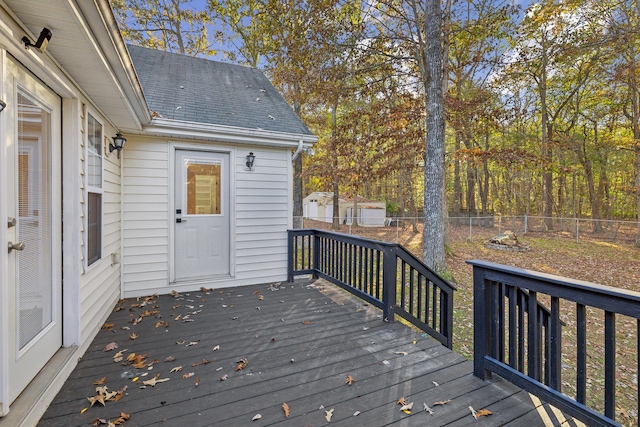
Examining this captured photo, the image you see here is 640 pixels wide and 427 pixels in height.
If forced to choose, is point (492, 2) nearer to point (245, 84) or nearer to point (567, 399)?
point (245, 84)

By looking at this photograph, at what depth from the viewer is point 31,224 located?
1938 mm

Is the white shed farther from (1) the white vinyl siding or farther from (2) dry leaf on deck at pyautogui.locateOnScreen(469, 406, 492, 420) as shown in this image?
(2) dry leaf on deck at pyautogui.locateOnScreen(469, 406, 492, 420)

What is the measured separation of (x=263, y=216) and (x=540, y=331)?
355cm

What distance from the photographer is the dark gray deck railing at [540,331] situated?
158 cm

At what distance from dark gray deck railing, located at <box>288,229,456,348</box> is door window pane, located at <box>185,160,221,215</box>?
3.96ft

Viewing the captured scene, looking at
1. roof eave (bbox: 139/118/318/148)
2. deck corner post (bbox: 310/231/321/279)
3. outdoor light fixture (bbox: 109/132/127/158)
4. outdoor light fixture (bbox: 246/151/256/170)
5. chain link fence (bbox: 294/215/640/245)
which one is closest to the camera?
outdoor light fixture (bbox: 109/132/127/158)

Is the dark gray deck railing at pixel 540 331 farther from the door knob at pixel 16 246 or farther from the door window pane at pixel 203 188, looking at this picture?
the door window pane at pixel 203 188

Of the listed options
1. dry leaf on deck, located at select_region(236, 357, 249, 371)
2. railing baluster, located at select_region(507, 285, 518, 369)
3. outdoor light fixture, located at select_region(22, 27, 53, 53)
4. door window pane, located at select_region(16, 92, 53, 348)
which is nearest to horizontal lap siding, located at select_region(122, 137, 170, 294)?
door window pane, located at select_region(16, 92, 53, 348)

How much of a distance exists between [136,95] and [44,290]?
1.69m

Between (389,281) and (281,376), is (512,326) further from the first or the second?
(281,376)

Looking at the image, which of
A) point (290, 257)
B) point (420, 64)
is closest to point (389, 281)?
point (290, 257)

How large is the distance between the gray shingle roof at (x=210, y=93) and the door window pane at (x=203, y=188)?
2.08ft

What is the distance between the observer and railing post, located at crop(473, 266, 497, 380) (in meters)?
2.23

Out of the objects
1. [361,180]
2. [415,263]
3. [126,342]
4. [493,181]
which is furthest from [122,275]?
[493,181]
